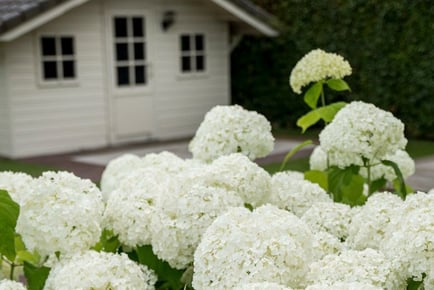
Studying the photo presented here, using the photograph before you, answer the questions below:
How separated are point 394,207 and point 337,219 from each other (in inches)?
6.9

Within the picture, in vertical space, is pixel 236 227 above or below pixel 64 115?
above

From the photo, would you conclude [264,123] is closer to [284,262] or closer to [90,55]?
[284,262]

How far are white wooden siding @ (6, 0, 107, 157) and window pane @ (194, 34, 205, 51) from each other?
185cm

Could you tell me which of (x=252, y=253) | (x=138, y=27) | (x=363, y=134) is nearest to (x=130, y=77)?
(x=138, y=27)

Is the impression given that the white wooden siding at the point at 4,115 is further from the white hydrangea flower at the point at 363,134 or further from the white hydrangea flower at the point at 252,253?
the white hydrangea flower at the point at 252,253

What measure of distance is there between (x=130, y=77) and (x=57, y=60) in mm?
1265

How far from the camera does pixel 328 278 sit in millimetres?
1449

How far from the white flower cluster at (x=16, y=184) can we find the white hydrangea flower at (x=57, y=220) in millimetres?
85

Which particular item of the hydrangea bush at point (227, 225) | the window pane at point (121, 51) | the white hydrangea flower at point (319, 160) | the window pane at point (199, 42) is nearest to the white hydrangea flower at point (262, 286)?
the hydrangea bush at point (227, 225)

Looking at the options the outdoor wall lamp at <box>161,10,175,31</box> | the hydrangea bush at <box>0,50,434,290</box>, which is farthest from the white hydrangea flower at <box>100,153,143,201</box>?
the outdoor wall lamp at <box>161,10,175,31</box>

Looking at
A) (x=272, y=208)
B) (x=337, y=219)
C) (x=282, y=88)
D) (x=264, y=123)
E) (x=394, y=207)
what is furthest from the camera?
(x=282, y=88)

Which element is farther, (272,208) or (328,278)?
(272,208)

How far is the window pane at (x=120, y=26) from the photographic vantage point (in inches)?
444

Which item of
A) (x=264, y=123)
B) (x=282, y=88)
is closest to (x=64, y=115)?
(x=282, y=88)
